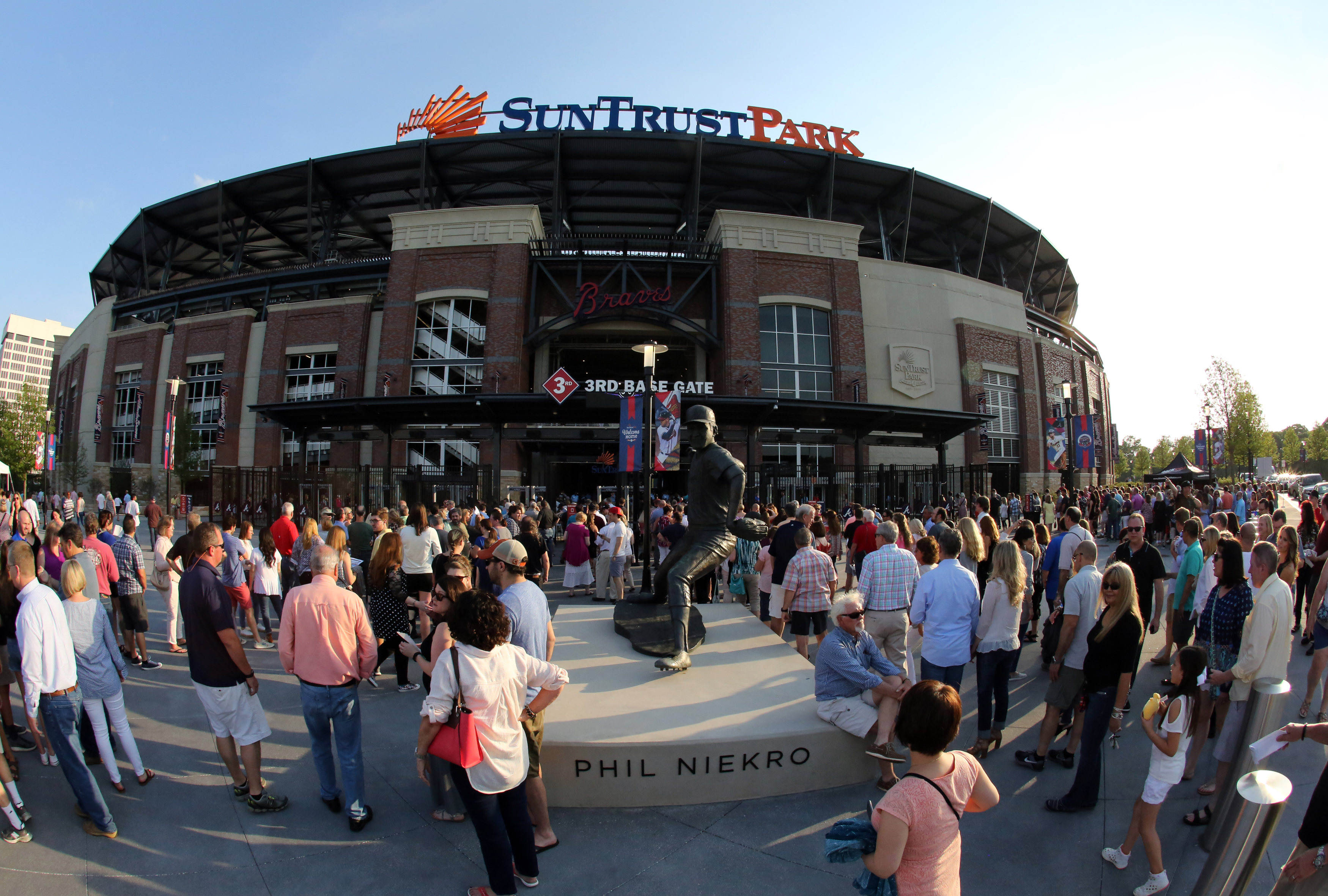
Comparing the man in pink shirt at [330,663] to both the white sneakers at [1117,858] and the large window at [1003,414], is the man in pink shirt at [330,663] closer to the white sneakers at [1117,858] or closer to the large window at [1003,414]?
the white sneakers at [1117,858]

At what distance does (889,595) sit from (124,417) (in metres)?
45.7

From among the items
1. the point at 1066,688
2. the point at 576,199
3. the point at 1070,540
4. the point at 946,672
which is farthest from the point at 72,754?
the point at 576,199

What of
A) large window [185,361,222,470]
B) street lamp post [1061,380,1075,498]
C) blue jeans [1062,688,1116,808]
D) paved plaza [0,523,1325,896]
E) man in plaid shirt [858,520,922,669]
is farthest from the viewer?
large window [185,361,222,470]

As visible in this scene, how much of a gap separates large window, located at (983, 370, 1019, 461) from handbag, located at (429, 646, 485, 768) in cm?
3483

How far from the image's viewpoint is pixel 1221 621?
16.0 ft

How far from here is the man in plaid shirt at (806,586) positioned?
7156mm

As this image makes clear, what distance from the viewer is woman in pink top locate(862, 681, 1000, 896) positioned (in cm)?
212

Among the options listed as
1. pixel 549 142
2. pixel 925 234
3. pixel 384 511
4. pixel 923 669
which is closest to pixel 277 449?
pixel 549 142

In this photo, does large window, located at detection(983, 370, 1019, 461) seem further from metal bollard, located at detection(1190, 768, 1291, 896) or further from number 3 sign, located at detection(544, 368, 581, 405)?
metal bollard, located at detection(1190, 768, 1291, 896)

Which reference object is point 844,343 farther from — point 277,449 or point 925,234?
point 277,449

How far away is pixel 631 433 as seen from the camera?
56.4 feet

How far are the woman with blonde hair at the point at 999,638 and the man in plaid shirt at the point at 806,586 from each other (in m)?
1.98

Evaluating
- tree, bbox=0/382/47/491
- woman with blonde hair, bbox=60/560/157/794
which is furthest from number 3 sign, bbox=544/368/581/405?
tree, bbox=0/382/47/491

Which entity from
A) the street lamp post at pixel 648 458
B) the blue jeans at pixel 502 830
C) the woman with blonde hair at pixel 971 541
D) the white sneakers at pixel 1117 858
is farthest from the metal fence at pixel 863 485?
the blue jeans at pixel 502 830
